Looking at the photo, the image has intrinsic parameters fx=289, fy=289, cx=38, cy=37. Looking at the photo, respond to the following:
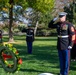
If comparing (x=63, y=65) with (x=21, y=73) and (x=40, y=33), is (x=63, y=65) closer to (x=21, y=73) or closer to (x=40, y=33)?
(x=21, y=73)

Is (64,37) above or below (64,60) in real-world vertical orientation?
above

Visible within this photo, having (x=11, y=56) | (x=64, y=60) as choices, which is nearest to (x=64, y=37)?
(x=64, y=60)

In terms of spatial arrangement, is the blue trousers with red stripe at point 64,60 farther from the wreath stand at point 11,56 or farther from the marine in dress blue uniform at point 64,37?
the wreath stand at point 11,56

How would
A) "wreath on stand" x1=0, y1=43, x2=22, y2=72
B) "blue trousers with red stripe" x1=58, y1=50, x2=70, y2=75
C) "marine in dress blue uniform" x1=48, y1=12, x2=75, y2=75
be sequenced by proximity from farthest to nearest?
1. "blue trousers with red stripe" x1=58, y1=50, x2=70, y2=75
2. "marine in dress blue uniform" x1=48, y1=12, x2=75, y2=75
3. "wreath on stand" x1=0, y1=43, x2=22, y2=72

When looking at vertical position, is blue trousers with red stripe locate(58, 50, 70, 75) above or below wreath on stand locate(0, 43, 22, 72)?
below

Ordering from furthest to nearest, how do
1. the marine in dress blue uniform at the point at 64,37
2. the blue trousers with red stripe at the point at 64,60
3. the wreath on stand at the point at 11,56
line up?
the blue trousers with red stripe at the point at 64,60 < the marine in dress blue uniform at the point at 64,37 < the wreath on stand at the point at 11,56

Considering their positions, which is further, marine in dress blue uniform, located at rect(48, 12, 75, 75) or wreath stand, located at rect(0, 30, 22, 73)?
marine in dress blue uniform, located at rect(48, 12, 75, 75)

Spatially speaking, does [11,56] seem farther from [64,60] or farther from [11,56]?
[64,60]

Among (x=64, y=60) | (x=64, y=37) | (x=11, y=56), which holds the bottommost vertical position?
(x=64, y=60)

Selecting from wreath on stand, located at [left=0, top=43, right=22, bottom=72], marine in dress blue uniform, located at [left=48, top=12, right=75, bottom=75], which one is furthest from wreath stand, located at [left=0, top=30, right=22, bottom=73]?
marine in dress blue uniform, located at [left=48, top=12, right=75, bottom=75]

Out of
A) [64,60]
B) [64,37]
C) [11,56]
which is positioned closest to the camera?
[11,56]

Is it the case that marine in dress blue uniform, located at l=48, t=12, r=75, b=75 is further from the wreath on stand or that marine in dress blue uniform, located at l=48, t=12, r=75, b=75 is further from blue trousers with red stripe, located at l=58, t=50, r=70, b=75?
the wreath on stand

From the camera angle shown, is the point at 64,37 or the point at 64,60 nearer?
the point at 64,37

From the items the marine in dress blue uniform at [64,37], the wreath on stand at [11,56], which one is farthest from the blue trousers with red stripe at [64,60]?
the wreath on stand at [11,56]
